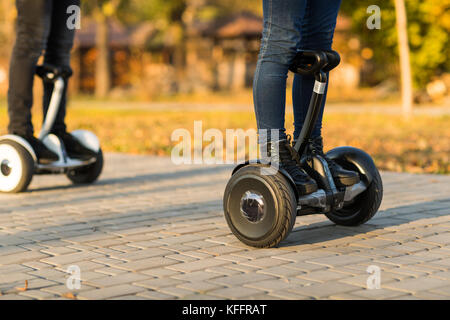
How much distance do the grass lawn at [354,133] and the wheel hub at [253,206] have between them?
379 centimetres

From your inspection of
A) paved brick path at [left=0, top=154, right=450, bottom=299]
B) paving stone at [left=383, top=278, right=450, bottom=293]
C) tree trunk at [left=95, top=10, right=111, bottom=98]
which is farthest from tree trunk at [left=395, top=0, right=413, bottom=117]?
tree trunk at [left=95, top=10, right=111, bottom=98]

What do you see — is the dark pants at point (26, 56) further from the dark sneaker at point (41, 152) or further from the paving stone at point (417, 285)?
the paving stone at point (417, 285)

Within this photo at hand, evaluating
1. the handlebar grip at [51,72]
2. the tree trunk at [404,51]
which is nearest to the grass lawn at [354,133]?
Result: the tree trunk at [404,51]

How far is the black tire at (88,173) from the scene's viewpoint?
5.98 m

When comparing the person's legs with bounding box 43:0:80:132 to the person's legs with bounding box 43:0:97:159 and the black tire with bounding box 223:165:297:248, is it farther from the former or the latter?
the black tire with bounding box 223:165:297:248

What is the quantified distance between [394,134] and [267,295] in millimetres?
8438

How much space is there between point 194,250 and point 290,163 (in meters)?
0.68

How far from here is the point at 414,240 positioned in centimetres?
393

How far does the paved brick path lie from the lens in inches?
118

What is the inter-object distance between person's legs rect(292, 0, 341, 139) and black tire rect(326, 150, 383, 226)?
1.15ft

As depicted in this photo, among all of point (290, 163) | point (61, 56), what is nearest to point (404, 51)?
point (61, 56)

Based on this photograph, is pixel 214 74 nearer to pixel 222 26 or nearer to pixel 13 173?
pixel 222 26
